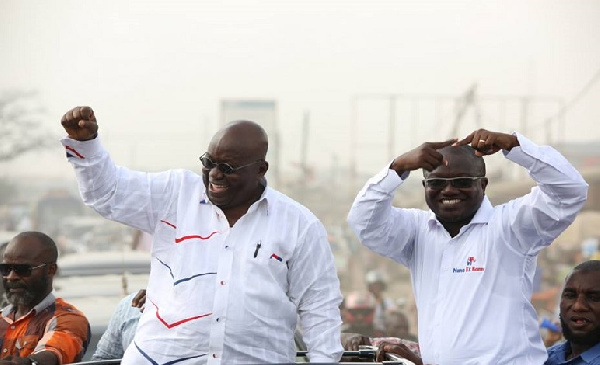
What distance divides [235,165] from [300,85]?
48.8 ft

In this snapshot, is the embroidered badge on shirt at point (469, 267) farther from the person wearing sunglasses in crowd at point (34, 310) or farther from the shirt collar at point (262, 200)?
the person wearing sunglasses in crowd at point (34, 310)

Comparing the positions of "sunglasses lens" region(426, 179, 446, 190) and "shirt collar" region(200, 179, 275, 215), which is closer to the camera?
"shirt collar" region(200, 179, 275, 215)

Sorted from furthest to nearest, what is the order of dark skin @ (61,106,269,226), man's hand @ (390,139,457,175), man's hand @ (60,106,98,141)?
man's hand @ (390,139,457,175) → dark skin @ (61,106,269,226) → man's hand @ (60,106,98,141)

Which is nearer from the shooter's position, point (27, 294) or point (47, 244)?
point (27, 294)

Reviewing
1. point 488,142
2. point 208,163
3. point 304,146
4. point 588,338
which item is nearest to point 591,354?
point 588,338

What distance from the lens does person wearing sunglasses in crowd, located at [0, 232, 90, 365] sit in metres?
4.92

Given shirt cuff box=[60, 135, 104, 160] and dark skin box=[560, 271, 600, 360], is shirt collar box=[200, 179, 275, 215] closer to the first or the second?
shirt cuff box=[60, 135, 104, 160]

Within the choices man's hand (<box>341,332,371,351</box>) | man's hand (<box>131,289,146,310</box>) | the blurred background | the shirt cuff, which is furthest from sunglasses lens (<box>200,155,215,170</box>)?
the blurred background

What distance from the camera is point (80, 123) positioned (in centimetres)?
387

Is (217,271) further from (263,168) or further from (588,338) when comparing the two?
(588,338)

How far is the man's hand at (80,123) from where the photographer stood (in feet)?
12.8

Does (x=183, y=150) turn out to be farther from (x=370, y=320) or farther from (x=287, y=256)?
(x=287, y=256)

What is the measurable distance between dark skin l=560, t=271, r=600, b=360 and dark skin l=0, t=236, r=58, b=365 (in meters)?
2.36

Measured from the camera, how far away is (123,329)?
5.16m
